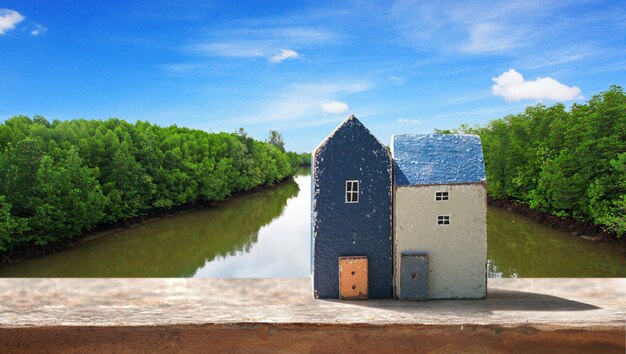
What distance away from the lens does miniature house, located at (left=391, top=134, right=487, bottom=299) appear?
9508mm

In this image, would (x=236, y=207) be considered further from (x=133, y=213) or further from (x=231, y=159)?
(x=133, y=213)

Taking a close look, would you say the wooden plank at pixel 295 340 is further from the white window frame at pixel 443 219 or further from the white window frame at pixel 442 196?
the white window frame at pixel 442 196

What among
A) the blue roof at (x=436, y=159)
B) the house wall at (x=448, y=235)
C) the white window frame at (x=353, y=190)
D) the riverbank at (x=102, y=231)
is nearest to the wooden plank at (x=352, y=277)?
the house wall at (x=448, y=235)

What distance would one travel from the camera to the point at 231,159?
5416 centimetres

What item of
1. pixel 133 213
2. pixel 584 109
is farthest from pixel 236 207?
pixel 584 109

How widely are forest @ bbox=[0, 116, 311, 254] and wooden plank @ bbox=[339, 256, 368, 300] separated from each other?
20865 millimetres

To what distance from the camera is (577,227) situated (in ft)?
102

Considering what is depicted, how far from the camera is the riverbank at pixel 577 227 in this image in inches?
1063

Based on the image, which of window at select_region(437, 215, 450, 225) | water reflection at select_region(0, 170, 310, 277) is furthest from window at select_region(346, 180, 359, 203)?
water reflection at select_region(0, 170, 310, 277)

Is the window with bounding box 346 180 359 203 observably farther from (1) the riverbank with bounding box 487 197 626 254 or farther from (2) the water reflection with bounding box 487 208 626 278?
(1) the riverbank with bounding box 487 197 626 254

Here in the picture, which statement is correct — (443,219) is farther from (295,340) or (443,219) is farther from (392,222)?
(295,340)

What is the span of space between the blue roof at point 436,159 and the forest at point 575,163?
18.5 m

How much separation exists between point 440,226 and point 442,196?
0.65 metres

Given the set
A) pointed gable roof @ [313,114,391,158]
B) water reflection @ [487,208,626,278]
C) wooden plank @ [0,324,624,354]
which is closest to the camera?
wooden plank @ [0,324,624,354]
